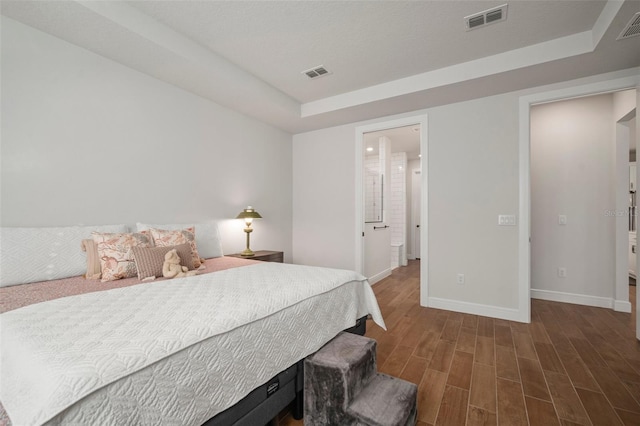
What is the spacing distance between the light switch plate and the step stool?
7.94ft

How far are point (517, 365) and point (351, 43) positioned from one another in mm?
3006

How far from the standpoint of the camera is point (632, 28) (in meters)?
2.05

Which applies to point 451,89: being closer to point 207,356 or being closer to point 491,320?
point 491,320

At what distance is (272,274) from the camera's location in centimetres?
199

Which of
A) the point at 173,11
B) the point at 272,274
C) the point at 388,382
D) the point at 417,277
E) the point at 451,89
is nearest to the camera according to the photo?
the point at 388,382

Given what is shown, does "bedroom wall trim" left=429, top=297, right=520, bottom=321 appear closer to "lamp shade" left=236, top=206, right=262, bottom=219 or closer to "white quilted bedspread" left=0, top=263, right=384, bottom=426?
"white quilted bedspread" left=0, top=263, right=384, bottom=426

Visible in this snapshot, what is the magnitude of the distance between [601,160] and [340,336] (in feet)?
13.4

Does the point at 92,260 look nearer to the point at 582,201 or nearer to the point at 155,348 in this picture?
the point at 155,348

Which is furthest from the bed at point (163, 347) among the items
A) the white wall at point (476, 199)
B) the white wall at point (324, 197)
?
the white wall at point (324, 197)

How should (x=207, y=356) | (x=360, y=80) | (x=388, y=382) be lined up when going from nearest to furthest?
(x=207, y=356) → (x=388, y=382) → (x=360, y=80)

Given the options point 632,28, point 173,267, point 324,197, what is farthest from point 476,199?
point 173,267

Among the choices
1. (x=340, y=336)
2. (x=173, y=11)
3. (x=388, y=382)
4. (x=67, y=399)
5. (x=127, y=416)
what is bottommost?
(x=388, y=382)

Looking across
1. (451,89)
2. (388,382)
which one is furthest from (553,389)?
(451,89)

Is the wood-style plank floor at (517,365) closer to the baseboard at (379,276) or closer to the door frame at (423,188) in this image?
the door frame at (423,188)
